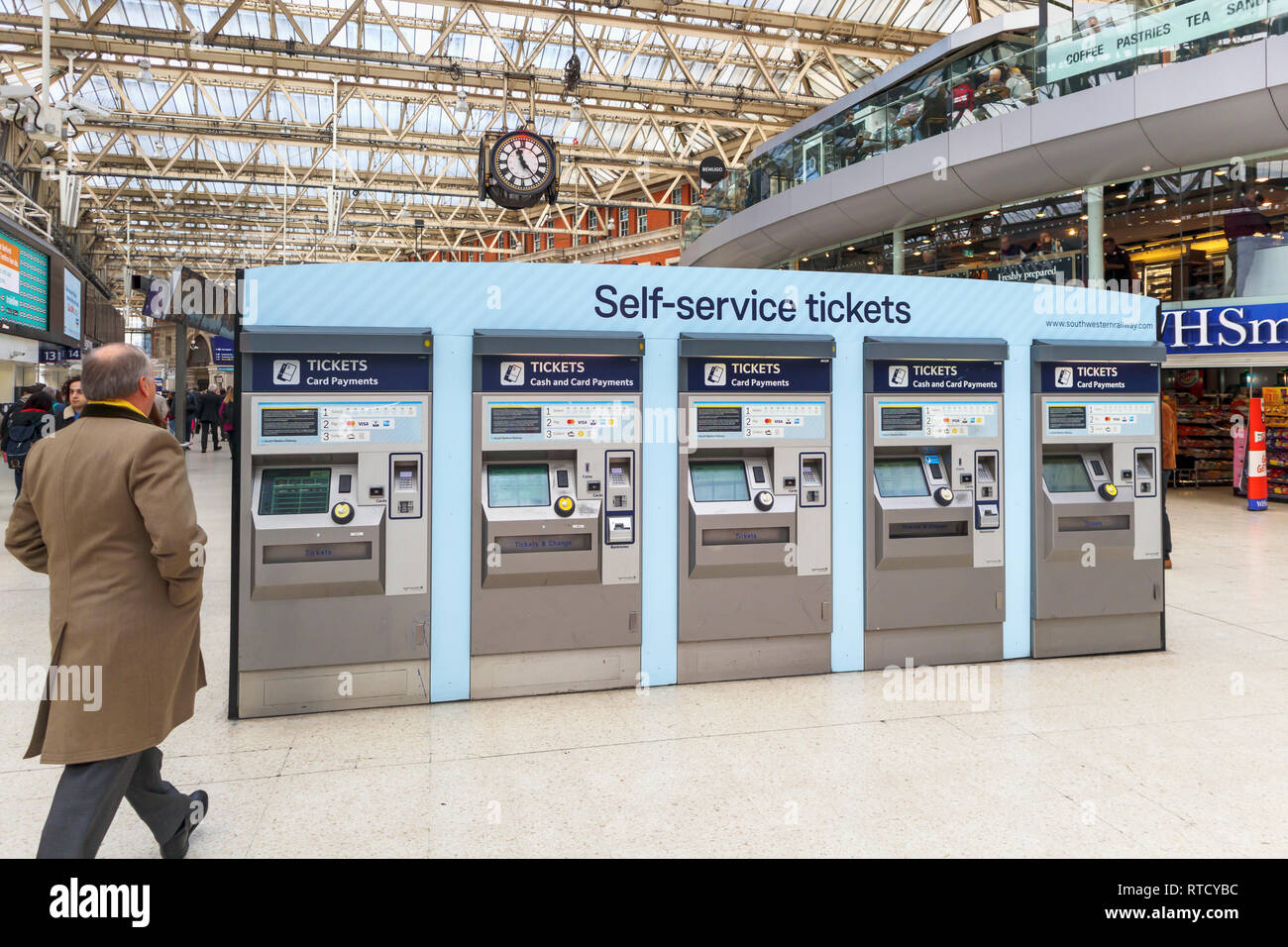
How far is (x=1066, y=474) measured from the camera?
16.1 feet

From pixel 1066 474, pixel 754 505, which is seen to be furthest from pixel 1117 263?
pixel 754 505

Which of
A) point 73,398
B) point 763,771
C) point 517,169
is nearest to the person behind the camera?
point 763,771

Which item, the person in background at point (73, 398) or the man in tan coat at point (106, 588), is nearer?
the man in tan coat at point (106, 588)

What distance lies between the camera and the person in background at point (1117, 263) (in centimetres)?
1280

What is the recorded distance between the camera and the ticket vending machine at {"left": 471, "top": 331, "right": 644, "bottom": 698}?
4070mm

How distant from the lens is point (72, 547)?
7.58ft

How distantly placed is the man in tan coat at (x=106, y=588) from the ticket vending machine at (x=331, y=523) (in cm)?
140

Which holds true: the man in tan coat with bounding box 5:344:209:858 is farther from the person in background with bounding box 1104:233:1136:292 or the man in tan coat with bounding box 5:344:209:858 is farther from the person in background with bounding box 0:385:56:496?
the person in background with bounding box 1104:233:1136:292

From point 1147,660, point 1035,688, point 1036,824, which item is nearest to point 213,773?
point 1036,824

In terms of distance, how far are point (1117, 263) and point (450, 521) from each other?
12129 mm

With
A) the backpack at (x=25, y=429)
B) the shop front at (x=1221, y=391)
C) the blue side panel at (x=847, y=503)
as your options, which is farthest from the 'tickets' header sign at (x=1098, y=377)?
the backpack at (x=25, y=429)

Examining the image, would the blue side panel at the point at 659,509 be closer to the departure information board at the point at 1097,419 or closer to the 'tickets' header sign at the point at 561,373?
the 'tickets' header sign at the point at 561,373

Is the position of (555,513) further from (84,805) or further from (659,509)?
(84,805)

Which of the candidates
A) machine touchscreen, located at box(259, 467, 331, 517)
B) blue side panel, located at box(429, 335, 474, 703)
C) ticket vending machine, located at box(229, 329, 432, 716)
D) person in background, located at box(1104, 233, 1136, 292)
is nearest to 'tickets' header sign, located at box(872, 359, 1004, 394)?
blue side panel, located at box(429, 335, 474, 703)
